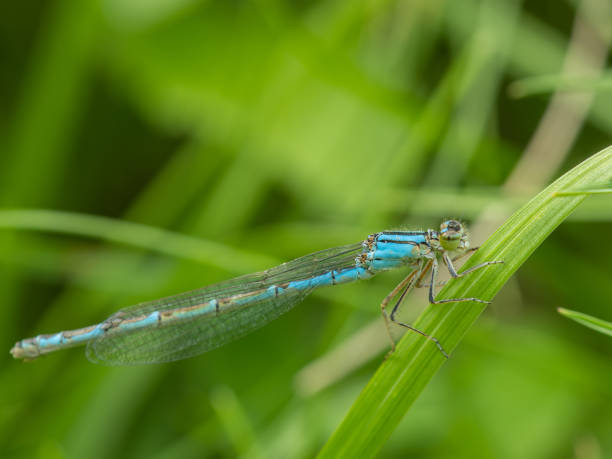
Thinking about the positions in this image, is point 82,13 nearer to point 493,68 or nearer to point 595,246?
point 493,68

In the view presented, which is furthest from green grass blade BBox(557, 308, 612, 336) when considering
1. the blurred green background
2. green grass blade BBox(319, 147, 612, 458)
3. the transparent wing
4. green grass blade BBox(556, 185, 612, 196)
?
the transparent wing

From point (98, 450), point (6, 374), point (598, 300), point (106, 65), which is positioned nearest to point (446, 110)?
point (598, 300)

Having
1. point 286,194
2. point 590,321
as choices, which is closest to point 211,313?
point 286,194

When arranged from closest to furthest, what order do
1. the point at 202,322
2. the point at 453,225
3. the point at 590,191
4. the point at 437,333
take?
1. the point at 590,191
2. the point at 437,333
3. the point at 453,225
4. the point at 202,322

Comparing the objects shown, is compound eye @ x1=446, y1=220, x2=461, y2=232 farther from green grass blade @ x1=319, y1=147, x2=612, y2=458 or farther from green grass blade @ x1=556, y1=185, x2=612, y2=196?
green grass blade @ x1=556, y1=185, x2=612, y2=196

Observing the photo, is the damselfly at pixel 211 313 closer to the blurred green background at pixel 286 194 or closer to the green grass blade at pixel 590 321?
the blurred green background at pixel 286 194

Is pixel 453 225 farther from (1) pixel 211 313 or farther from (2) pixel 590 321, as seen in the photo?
(1) pixel 211 313

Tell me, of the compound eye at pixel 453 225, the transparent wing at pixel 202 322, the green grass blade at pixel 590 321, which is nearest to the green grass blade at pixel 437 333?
the green grass blade at pixel 590 321

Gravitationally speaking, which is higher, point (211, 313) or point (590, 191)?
point (211, 313)
